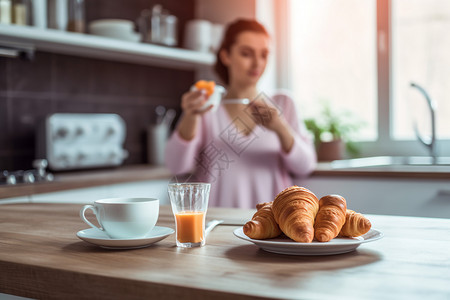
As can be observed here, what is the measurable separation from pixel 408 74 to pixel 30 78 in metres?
2.00

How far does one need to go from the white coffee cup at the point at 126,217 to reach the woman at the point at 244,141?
121cm

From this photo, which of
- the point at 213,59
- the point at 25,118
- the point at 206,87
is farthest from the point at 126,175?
the point at 213,59

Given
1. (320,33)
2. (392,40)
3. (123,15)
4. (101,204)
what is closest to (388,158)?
(392,40)

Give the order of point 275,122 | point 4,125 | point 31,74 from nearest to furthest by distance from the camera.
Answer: point 275,122 < point 4,125 < point 31,74

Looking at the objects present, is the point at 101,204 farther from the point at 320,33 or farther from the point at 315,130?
the point at 320,33

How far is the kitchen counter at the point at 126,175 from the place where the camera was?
6.72 feet

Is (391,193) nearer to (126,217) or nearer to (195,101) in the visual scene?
(195,101)

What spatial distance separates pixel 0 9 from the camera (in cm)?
221

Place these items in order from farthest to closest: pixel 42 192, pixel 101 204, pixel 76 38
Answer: pixel 76 38 < pixel 42 192 < pixel 101 204

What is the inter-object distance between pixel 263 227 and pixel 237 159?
138 centimetres

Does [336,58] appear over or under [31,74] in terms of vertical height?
over

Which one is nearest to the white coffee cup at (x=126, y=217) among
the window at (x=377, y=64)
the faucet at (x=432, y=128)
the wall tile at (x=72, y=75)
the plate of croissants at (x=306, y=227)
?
the plate of croissants at (x=306, y=227)

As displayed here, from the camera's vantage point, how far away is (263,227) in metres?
0.85

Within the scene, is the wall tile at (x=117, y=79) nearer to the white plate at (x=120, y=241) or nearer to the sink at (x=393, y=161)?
the sink at (x=393, y=161)
